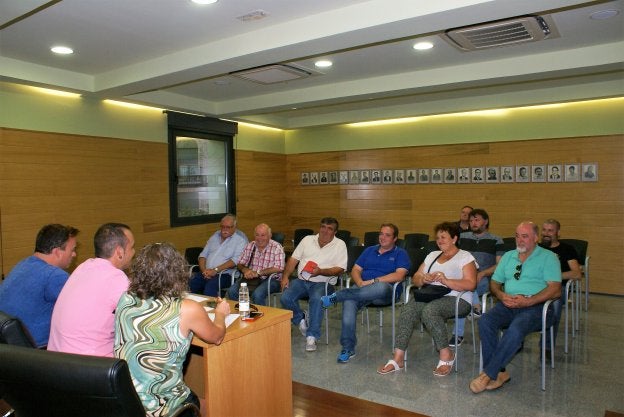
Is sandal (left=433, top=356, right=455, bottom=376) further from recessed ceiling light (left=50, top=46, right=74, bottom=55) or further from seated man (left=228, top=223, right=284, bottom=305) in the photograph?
recessed ceiling light (left=50, top=46, right=74, bottom=55)

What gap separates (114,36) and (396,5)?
2372mm

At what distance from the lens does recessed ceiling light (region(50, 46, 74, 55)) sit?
14.1ft

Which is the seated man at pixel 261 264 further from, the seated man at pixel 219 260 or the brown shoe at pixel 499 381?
the brown shoe at pixel 499 381

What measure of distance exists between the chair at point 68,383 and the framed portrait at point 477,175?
6.49 meters

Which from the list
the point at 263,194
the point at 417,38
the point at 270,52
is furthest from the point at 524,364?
A: the point at 263,194

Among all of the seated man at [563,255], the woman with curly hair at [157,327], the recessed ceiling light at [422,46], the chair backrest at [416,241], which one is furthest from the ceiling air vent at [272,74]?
the woman with curly hair at [157,327]

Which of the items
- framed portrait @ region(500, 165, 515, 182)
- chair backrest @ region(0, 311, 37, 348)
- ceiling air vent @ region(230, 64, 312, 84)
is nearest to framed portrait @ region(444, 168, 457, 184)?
framed portrait @ region(500, 165, 515, 182)

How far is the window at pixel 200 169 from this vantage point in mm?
6900

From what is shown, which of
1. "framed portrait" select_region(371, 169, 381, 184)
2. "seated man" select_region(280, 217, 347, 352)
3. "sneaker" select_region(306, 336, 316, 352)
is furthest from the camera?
"framed portrait" select_region(371, 169, 381, 184)

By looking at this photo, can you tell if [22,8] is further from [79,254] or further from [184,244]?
[184,244]

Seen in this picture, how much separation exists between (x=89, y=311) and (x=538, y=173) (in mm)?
6289

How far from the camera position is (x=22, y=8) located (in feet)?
10.00

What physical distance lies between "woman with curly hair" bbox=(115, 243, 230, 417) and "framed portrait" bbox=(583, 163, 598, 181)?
6.07 meters

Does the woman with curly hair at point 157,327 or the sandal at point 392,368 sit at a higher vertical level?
the woman with curly hair at point 157,327
